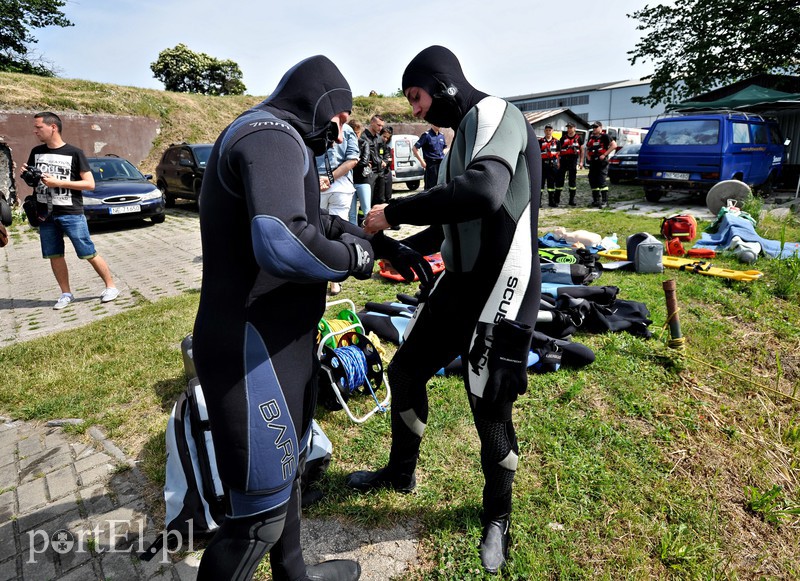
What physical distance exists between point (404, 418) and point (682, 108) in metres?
17.7

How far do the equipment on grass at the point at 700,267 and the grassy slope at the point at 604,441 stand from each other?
67 cm

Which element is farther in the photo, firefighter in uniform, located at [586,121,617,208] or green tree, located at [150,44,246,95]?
green tree, located at [150,44,246,95]

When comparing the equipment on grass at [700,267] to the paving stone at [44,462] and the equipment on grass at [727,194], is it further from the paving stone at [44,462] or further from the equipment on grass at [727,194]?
the paving stone at [44,462]

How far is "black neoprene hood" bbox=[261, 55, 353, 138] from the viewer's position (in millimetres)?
1524

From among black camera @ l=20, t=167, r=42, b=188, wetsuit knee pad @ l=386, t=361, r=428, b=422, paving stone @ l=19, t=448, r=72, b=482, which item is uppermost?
black camera @ l=20, t=167, r=42, b=188

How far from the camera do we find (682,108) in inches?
622

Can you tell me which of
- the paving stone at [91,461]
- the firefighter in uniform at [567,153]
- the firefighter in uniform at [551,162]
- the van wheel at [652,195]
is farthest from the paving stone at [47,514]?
the van wheel at [652,195]

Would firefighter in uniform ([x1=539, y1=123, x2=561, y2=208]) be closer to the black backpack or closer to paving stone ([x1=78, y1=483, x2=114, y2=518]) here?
the black backpack

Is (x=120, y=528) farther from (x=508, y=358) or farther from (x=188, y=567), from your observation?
(x=508, y=358)

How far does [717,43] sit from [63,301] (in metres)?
22.3

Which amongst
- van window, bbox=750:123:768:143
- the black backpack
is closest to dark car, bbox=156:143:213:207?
the black backpack

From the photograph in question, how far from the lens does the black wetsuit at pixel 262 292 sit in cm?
127

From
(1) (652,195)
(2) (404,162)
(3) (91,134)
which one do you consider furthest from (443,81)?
(3) (91,134)

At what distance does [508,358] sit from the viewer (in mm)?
1876
